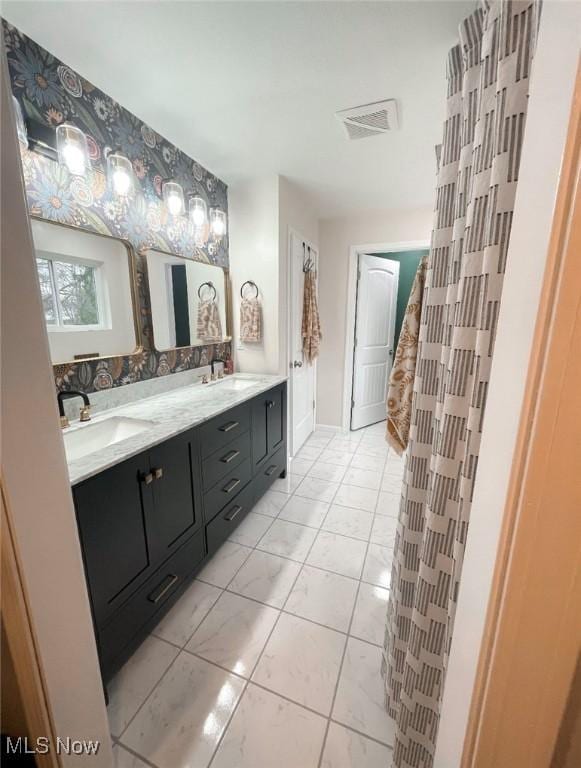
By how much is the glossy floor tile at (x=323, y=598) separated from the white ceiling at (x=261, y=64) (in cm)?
246

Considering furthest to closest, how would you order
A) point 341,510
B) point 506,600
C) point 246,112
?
1. point 341,510
2. point 246,112
3. point 506,600

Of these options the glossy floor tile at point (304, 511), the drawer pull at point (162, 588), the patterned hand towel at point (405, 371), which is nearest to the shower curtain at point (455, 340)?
the patterned hand towel at point (405, 371)

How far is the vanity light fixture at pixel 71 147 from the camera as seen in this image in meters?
1.30

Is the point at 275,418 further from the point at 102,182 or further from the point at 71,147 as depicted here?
the point at 71,147

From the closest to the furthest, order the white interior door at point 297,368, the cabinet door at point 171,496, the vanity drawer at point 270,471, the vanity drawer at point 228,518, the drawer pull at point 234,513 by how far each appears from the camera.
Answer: the cabinet door at point 171,496
the vanity drawer at point 228,518
the drawer pull at point 234,513
the vanity drawer at point 270,471
the white interior door at point 297,368

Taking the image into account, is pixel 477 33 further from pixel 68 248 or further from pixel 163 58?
pixel 68 248

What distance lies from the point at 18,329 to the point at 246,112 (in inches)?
68.7

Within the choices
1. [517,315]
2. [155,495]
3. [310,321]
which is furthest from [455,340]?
[310,321]

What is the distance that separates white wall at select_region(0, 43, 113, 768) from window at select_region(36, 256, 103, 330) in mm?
958

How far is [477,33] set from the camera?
856mm

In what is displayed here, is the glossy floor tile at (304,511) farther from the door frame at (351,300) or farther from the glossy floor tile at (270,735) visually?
the door frame at (351,300)

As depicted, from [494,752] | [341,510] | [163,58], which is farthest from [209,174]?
[494,752]

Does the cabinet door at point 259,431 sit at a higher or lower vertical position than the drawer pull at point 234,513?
higher

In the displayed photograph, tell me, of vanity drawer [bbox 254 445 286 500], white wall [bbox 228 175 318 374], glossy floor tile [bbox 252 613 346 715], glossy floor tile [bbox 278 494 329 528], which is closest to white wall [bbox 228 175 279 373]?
white wall [bbox 228 175 318 374]
